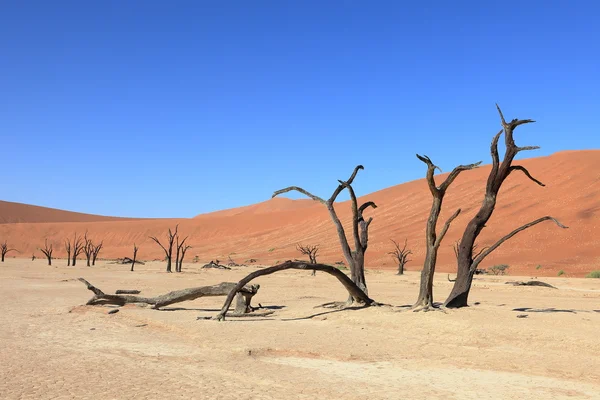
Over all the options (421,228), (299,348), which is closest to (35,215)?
(421,228)

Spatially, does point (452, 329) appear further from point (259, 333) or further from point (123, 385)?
point (123, 385)

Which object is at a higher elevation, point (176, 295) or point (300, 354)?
Result: point (176, 295)

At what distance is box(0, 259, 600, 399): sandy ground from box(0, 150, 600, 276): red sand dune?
2667 cm

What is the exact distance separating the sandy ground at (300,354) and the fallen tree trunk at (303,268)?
437mm

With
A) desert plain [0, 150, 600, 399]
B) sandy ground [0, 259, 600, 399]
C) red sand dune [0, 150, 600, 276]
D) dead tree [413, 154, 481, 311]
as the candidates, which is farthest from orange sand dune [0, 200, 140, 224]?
dead tree [413, 154, 481, 311]

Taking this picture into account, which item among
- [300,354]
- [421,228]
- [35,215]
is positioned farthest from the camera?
[35,215]

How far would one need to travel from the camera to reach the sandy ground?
22.2 feet

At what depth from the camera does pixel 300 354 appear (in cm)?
888

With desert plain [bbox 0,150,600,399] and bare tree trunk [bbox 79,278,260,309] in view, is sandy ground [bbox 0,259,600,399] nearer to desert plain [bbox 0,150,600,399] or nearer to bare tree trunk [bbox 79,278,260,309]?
desert plain [bbox 0,150,600,399]

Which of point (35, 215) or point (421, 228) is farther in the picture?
point (35, 215)

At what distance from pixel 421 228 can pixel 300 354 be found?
161 feet

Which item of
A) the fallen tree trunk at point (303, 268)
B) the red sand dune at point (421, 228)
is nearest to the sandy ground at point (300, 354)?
the fallen tree trunk at point (303, 268)

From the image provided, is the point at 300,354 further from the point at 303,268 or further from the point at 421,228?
the point at 421,228

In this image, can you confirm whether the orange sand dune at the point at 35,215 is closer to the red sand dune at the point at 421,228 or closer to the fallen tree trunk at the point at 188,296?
the red sand dune at the point at 421,228
